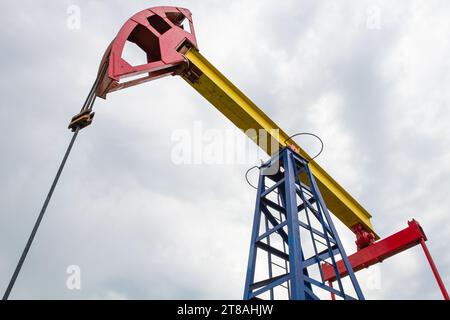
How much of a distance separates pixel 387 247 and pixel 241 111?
447 centimetres

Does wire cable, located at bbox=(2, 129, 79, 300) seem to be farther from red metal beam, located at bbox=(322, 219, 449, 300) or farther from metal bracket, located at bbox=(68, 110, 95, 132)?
red metal beam, located at bbox=(322, 219, 449, 300)

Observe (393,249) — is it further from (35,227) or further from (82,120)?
(35,227)

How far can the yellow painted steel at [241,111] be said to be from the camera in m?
6.38

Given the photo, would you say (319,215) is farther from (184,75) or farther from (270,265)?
(184,75)

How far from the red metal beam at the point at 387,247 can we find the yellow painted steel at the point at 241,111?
A: 0.99 metres

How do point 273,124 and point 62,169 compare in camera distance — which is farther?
point 273,124

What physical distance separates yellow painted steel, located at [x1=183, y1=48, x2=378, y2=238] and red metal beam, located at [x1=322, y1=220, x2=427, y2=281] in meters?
0.99

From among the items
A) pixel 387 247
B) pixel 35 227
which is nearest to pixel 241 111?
pixel 387 247

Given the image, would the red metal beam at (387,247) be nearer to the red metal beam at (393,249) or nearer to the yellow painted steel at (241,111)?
the red metal beam at (393,249)

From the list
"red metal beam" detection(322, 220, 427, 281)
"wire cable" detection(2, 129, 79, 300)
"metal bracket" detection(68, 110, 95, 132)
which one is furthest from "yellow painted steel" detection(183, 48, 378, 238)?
"wire cable" detection(2, 129, 79, 300)

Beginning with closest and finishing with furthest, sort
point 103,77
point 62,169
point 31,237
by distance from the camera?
1. point 31,237
2. point 62,169
3. point 103,77

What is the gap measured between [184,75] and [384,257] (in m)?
5.95
